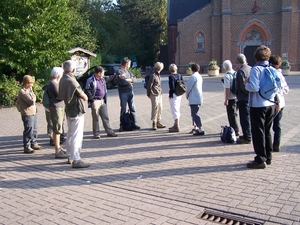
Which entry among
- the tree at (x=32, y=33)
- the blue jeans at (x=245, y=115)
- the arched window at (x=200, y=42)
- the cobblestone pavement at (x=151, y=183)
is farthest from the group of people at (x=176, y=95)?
the arched window at (x=200, y=42)

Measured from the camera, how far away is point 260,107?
5.70m

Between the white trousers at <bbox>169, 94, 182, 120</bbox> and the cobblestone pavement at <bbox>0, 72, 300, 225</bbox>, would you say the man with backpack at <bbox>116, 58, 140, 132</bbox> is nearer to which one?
the cobblestone pavement at <bbox>0, 72, 300, 225</bbox>

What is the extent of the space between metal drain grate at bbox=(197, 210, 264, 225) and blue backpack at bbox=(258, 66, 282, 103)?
2.28 m

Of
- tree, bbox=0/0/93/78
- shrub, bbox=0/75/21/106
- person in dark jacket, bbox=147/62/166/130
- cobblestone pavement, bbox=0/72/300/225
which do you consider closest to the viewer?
cobblestone pavement, bbox=0/72/300/225

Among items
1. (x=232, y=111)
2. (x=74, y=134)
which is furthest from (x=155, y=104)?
(x=74, y=134)

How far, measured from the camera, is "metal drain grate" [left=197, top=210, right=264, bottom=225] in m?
4.06

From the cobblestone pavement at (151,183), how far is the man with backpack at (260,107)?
0.34 m

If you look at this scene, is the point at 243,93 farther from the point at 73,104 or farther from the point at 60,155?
the point at 60,155

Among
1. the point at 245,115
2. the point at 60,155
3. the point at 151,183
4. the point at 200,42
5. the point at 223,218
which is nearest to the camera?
the point at 223,218

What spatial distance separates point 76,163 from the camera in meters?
6.41

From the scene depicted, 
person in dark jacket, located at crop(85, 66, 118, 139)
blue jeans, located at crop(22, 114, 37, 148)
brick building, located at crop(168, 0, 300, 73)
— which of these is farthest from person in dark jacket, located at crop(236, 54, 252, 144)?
brick building, located at crop(168, 0, 300, 73)

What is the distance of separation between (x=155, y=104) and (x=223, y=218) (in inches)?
221

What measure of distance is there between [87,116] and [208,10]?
98.9ft

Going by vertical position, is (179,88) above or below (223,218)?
above
